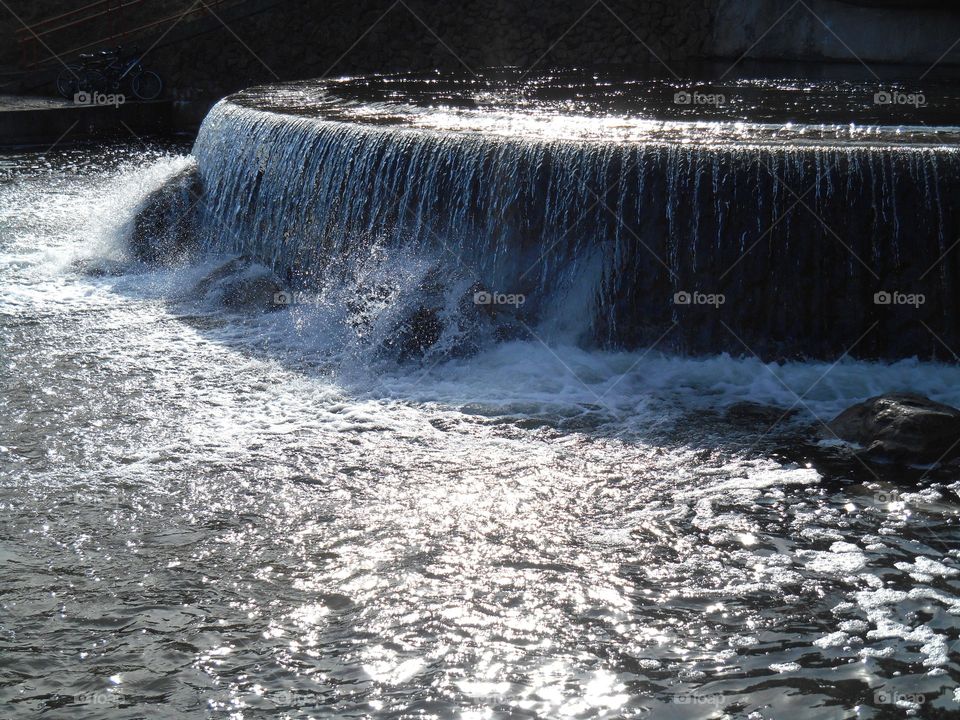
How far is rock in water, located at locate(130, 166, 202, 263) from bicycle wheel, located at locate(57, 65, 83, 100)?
22.5 feet

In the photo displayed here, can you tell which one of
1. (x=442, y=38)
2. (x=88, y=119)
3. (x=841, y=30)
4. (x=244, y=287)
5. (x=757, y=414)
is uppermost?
(x=442, y=38)

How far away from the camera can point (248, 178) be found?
10.7 m

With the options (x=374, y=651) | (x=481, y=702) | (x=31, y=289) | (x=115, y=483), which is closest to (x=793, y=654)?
(x=481, y=702)

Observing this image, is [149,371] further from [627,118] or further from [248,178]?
[627,118]

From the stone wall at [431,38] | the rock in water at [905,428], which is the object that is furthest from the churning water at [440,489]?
the stone wall at [431,38]

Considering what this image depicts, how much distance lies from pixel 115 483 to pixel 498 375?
2778 mm

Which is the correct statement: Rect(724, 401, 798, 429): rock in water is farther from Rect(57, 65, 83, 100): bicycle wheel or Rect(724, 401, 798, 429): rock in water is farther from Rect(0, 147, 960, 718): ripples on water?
Rect(57, 65, 83, 100): bicycle wheel

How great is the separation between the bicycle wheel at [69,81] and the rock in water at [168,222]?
6860 mm

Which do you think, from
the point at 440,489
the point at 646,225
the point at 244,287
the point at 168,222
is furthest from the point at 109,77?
the point at 440,489

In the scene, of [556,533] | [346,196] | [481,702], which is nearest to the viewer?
[481,702]

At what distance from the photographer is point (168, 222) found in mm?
11188

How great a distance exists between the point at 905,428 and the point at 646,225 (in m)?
2.58

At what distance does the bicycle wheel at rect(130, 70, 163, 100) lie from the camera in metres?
17.6

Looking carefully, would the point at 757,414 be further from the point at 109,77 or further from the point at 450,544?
the point at 109,77
